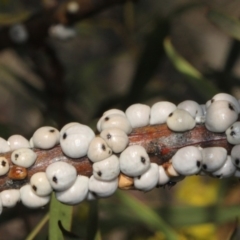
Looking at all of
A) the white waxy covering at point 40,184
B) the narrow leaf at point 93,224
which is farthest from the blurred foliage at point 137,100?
the white waxy covering at point 40,184

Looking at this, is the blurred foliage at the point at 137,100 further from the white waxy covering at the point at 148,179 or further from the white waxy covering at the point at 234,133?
the white waxy covering at the point at 234,133

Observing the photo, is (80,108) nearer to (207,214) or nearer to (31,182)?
(207,214)

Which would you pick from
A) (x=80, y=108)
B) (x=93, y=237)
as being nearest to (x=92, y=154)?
(x=93, y=237)

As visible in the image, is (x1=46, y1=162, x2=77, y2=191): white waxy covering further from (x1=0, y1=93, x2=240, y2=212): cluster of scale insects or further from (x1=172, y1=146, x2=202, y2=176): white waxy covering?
(x1=172, y1=146, x2=202, y2=176): white waxy covering

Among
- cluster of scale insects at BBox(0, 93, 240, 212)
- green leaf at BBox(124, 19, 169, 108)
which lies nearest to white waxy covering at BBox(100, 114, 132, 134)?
cluster of scale insects at BBox(0, 93, 240, 212)

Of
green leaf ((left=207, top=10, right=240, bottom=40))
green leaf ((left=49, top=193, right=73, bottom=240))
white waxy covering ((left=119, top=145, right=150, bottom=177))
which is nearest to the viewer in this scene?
white waxy covering ((left=119, top=145, right=150, bottom=177))

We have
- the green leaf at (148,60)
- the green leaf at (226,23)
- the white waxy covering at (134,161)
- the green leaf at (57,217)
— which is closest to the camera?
the white waxy covering at (134,161)

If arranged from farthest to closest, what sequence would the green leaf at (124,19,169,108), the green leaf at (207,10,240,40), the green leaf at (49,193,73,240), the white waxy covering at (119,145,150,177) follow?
the green leaf at (124,19,169,108)
the green leaf at (207,10,240,40)
the green leaf at (49,193,73,240)
the white waxy covering at (119,145,150,177)
